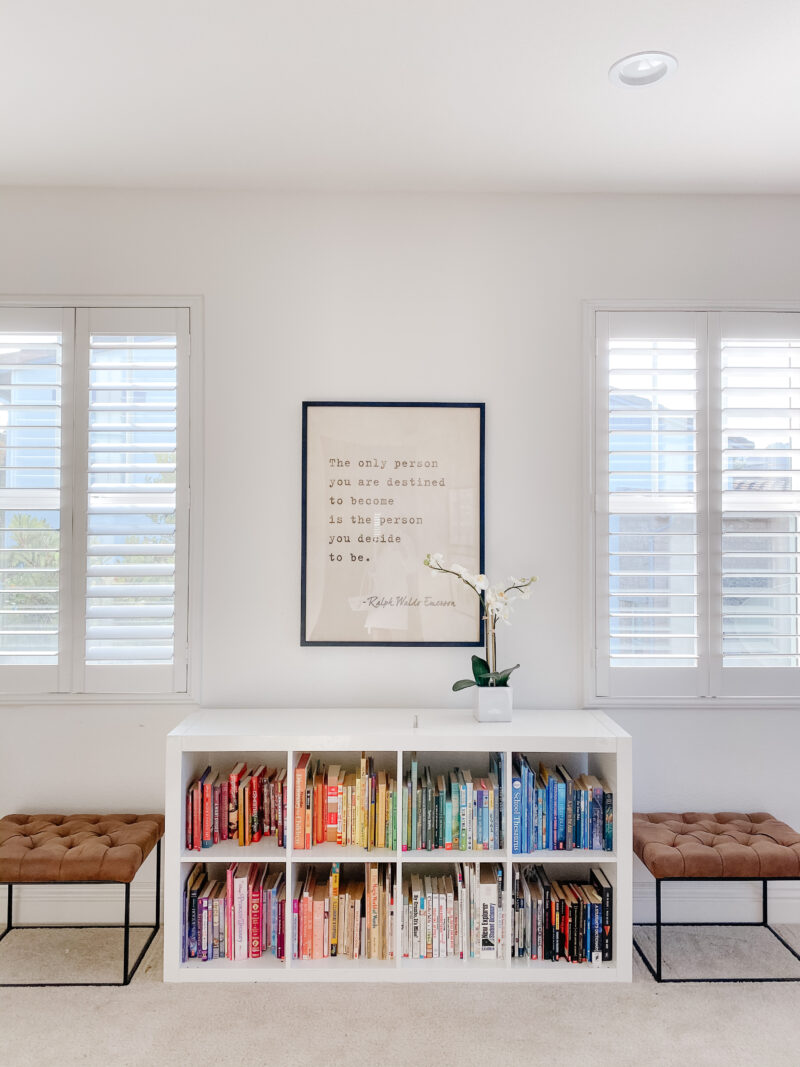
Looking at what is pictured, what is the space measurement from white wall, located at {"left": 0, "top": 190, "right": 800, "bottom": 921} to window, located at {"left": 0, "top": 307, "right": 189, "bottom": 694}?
0.12 meters

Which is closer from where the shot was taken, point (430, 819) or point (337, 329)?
point (430, 819)

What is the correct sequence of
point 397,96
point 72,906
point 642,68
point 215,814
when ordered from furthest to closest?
point 72,906, point 215,814, point 397,96, point 642,68

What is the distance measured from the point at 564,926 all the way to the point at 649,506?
1.41 meters

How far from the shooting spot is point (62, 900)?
2.57 metres

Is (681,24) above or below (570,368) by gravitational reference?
above

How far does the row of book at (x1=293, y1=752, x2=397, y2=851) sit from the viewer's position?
7.38 feet

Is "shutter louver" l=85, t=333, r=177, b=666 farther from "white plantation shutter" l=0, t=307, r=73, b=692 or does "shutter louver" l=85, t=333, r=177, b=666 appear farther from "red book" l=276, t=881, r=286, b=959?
"red book" l=276, t=881, r=286, b=959

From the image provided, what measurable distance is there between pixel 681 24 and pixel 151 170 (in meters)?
1.69

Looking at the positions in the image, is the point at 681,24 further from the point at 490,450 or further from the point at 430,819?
the point at 430,819

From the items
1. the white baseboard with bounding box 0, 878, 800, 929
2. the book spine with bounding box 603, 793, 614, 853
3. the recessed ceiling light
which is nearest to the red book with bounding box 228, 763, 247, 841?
the white baseboard with bounding box 0, 878, 800, 929

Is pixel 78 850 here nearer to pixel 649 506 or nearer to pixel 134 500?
pixel 134 500

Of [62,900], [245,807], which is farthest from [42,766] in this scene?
[245,807]

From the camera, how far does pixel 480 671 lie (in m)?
2.39

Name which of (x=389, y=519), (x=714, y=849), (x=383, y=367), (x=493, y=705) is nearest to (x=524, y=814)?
(x=493, y=705)
